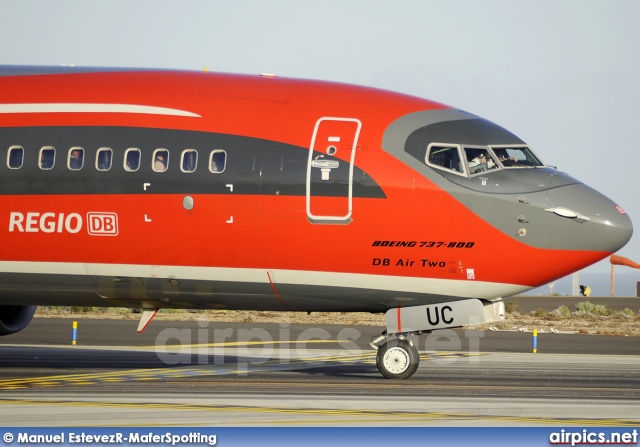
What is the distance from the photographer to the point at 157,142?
62.8 ft

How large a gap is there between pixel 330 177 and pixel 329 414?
17.2ft

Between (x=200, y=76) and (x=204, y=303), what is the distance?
15.6 ft

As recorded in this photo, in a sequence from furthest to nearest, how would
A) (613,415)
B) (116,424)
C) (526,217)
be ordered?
(526,217), (613,415), (116,424)

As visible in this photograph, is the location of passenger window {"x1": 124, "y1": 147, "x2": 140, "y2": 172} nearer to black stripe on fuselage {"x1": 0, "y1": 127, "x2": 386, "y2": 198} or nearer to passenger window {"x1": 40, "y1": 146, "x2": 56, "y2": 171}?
black stripe on fuselage {"x1": 0, "y1": 127, "x2": 386, "y2": 198}

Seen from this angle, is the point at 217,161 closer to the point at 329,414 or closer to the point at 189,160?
the point at 189,160

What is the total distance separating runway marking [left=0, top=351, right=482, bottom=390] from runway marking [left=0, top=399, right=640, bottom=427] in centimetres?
299

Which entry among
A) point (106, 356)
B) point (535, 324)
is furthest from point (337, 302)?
point (535, 324)

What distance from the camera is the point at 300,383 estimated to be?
63.3ft

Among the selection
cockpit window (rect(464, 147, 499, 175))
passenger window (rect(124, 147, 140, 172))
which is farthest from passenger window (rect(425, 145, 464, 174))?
passenger window (rect(124, 147, 140, 172))

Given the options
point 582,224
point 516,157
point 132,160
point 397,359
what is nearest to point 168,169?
point 132,160

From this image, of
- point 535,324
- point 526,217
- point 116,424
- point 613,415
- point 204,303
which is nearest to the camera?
point 116,424

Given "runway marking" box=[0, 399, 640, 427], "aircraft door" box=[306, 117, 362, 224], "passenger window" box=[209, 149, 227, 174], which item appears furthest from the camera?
"passenger window" box=[209, 149, 227, 174]

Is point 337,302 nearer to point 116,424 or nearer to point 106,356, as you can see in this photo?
point 116,424

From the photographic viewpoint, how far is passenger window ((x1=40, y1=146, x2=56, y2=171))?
19391 millimetres
